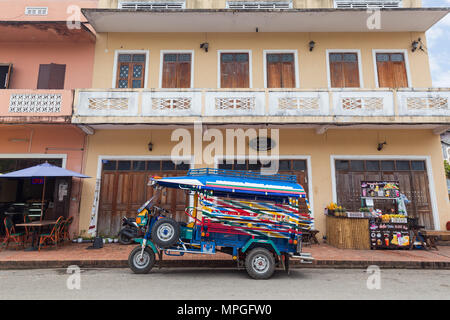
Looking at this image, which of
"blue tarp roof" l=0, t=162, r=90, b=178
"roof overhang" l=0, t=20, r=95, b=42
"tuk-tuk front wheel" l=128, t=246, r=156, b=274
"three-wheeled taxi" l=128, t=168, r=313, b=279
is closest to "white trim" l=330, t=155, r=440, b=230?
"three-wheeled taxi" l=128, t=168, r=313, b=279

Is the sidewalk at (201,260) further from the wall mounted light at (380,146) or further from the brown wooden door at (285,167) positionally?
the wall mounted light at (380,146)

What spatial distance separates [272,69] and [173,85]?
4.18 metres

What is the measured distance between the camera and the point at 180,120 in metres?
9.62

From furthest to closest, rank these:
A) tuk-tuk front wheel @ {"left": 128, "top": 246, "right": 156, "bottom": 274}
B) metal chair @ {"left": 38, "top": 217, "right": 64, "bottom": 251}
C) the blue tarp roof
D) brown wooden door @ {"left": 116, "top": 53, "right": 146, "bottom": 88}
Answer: brown wooden door @ {"left": 116, "top": 53, "right": 146, "bottom": 88} → metal chair @ {"left": 38, "top": 217, "right": 64, "bottom": 251} → the blue tarp roof → tuk-tuk front wheel @ {"left": 128, "top": 246, "right": 156, "bottom": 274}

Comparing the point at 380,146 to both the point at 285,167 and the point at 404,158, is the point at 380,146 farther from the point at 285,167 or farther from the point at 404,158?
the point at 285,167

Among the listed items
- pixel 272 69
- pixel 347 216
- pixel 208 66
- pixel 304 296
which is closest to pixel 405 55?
pixel 272 69

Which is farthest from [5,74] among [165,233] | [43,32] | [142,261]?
[165,233]

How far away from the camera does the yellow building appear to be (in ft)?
31.8

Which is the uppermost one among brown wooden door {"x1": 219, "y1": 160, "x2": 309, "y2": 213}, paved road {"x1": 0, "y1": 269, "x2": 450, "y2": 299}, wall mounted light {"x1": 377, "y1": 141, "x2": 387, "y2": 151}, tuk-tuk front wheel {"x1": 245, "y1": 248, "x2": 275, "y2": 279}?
wall mounted light {"x1": 377, "y1": 141, "x2": 387, "y2": 151}

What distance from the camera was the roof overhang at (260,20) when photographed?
1026cm

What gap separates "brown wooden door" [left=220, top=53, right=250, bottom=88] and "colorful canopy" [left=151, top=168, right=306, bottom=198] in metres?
5.71

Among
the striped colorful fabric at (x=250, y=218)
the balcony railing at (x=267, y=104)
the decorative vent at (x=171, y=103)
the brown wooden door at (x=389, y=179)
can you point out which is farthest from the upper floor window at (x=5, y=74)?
the brown wooden door at (x=389, y=179)

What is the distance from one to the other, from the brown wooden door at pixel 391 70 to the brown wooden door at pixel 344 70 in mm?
952

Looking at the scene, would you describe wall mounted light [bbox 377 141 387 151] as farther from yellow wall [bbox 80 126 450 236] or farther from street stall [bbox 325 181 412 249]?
street stall [bbox 325 181 412 249]
